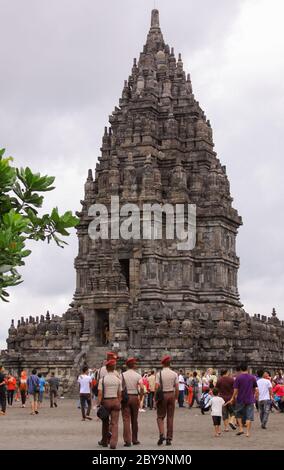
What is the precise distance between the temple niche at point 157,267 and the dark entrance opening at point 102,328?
0.07m

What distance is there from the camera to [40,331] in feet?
192

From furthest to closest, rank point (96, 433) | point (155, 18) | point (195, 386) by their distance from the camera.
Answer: point (155, 18), point (195, 386), point (96, 433)

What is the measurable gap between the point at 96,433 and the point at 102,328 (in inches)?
1269

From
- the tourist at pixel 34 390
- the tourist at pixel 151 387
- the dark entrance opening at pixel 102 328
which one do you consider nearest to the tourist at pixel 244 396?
the tourist at pixel 34 390

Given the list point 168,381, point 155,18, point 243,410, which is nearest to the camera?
point 168,381

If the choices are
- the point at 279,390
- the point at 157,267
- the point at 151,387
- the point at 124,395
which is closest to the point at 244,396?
the point at 124,395

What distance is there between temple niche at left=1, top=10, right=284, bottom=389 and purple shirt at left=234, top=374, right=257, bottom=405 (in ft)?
93.2

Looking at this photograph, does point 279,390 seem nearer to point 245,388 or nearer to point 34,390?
point 34,390

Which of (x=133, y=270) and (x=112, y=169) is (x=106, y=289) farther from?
(x=112, y=169)

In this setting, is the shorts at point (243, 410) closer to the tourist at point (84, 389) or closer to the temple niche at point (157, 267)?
the tourist at point (84, 389)

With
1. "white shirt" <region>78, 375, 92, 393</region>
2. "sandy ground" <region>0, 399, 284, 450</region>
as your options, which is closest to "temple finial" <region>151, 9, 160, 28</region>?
"sandy ground" <region>0, 399, 284, 450</region>

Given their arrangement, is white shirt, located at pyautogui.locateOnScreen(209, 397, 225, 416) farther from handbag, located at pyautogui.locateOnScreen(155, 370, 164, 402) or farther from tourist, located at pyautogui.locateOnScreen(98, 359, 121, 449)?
tourist, located at pyautogui.locateOnScreen(98, 359, 121, 449)

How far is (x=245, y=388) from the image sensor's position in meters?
25.0

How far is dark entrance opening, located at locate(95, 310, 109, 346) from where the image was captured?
5728cm
